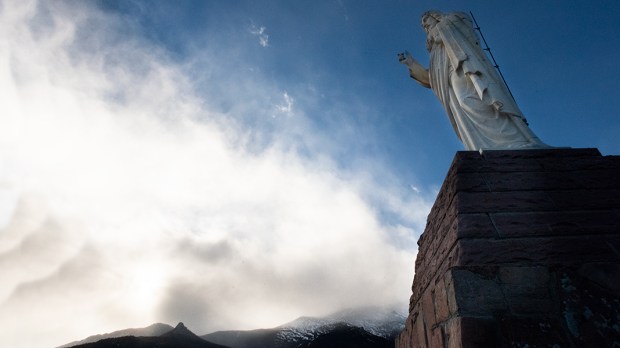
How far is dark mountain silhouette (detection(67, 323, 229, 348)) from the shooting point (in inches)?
661

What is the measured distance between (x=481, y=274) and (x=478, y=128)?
232cm

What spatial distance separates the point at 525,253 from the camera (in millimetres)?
1860

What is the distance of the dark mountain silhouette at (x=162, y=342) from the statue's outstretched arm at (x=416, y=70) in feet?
58.2

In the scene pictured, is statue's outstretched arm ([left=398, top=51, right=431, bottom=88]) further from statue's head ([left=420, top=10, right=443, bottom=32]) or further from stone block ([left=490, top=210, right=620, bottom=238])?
stone block ([left=490, top=210, right=620, bottom=238])

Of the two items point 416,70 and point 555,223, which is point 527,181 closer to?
point 555,223

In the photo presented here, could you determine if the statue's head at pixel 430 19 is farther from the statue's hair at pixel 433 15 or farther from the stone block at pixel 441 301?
the stone block at pixel 441 301

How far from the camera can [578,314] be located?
5.35 feet

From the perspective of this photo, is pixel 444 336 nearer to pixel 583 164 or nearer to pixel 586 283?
pixel 586 283

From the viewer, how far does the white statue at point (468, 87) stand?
346 centimetres

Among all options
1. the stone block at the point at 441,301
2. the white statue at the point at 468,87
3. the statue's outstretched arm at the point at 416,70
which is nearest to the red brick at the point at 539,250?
the stone block at the point at 441,301

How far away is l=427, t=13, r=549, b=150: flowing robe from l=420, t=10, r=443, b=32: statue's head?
0.09m

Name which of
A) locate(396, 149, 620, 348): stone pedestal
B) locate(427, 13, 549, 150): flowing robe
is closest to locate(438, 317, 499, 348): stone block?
locate(396, 149, 620, 348): stone pedestal

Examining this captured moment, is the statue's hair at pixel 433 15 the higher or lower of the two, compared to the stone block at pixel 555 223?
higher

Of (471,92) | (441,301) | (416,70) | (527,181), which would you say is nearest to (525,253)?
(441,301)
